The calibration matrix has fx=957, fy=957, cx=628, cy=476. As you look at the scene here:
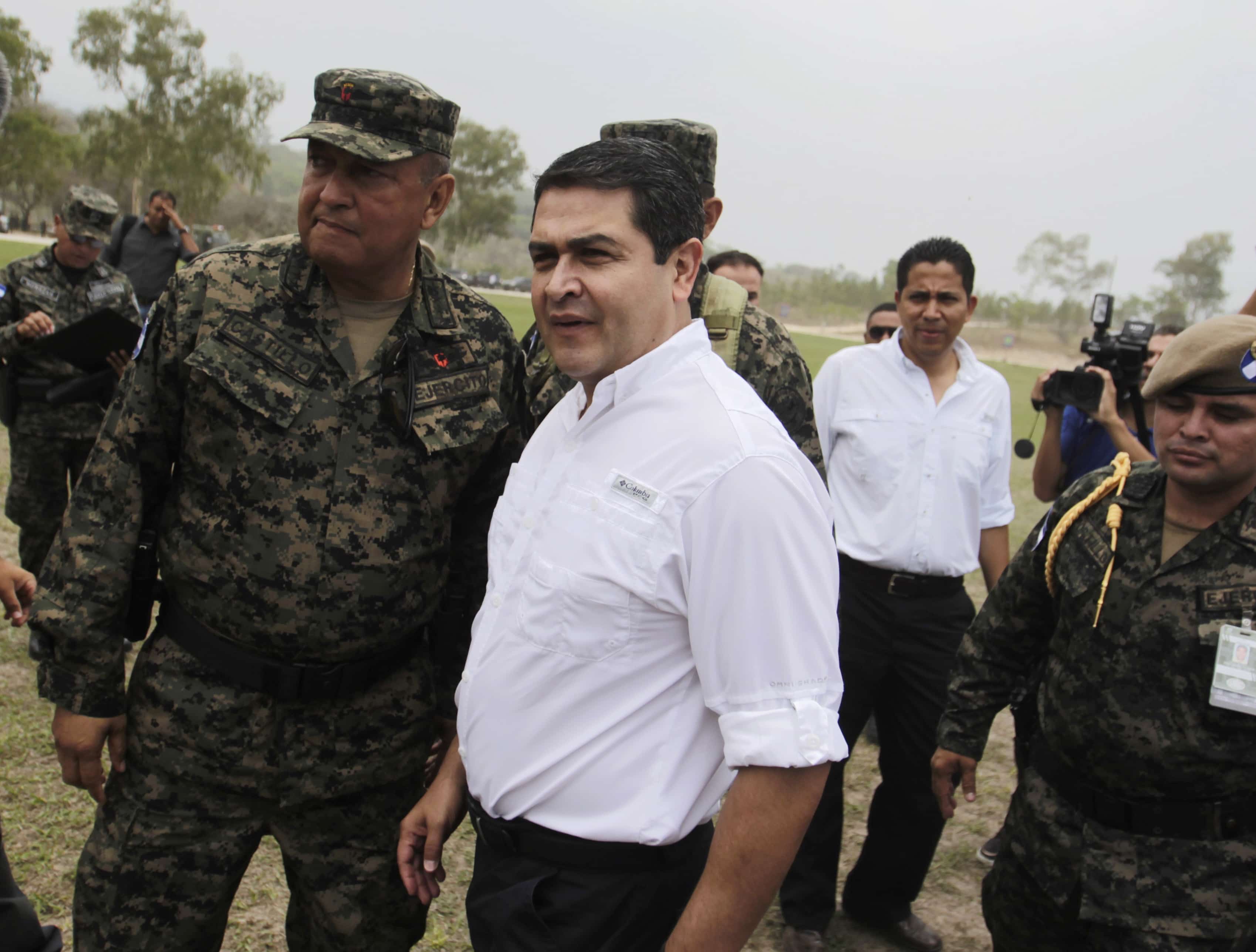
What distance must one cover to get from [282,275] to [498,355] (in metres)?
0.52

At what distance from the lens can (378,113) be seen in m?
2.09

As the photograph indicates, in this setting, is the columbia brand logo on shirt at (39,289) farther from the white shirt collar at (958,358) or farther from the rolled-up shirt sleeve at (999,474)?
the rolled-up shirt sleeve at (999,474)

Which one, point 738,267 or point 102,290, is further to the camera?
point 102,290

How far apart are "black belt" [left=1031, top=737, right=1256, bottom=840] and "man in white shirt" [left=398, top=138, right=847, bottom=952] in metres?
1.16

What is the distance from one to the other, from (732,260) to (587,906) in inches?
177

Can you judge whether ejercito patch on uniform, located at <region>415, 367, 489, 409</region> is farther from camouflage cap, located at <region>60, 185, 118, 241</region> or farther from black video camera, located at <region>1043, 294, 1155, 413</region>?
camouflage cap, located at <region>60, 185, 118, 241</region>

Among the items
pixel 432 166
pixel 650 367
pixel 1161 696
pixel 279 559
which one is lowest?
pixel 1161 696

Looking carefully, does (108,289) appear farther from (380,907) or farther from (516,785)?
(516,785)

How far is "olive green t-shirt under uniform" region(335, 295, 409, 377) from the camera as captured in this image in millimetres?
2156

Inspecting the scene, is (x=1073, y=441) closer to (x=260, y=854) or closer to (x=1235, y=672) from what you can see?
(x=1235, y=672)

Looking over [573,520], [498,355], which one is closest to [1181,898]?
[573,520]

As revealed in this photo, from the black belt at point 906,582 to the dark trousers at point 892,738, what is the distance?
0.01 metres

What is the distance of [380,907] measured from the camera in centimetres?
217

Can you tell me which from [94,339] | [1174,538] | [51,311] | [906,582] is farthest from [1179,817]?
[51,311]
